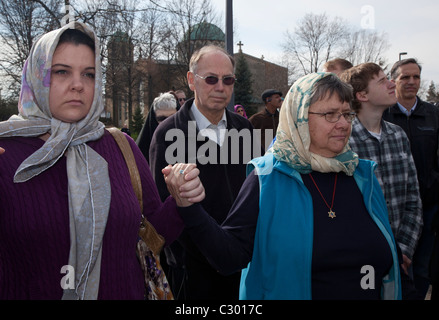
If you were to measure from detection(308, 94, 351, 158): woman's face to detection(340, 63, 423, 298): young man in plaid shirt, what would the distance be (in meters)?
0.96

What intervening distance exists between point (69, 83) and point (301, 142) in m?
1.27

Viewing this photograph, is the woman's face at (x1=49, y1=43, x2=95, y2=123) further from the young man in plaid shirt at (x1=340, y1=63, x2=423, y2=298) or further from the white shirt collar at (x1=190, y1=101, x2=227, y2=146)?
the young man in plaid shirt at (x1=340, y1=63, x2=423, y2=298)

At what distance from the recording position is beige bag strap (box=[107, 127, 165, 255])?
6.54 feet

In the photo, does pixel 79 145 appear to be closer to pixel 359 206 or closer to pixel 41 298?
pixel 41 298

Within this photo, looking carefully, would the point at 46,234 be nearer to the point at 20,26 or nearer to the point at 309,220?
the point at 309,220

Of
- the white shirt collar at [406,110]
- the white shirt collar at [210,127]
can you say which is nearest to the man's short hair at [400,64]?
the white shirt collar at [406,110]

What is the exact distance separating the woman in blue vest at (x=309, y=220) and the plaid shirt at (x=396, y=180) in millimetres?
866

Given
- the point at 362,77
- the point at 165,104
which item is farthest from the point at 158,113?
the point at 362,77

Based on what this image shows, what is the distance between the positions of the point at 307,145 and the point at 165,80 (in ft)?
105

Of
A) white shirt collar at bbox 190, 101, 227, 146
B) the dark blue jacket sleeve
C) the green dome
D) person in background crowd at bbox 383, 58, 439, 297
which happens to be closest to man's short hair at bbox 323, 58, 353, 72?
person in background crowd at bbox 383, 58, 439, 297

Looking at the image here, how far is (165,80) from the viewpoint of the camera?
3316 centimetres

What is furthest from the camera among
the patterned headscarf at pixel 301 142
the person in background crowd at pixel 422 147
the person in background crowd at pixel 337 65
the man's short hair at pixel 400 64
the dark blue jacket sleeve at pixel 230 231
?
the person in background crowd at pixel 337 65

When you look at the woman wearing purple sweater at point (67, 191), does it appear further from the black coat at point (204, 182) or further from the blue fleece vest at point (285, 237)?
the black coat at point (204, 182)

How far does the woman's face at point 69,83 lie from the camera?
6.13 feet
